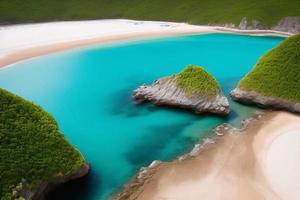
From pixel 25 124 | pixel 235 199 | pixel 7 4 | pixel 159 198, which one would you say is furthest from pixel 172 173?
pixel 7 4

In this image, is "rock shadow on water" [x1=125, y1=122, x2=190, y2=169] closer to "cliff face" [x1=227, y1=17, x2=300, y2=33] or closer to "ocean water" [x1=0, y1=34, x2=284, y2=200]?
"ocean water" [x1=0, y1=34, x2=284, y2=200]

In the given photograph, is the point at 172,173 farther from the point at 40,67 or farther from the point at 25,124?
the point at 40,67

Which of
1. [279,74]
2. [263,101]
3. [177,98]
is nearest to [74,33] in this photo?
[177,98]

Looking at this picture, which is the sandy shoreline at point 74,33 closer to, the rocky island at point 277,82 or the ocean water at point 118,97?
the ocean water at point 118,97

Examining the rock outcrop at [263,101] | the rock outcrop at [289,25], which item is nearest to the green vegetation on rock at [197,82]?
the rock outcrop at [263,101]

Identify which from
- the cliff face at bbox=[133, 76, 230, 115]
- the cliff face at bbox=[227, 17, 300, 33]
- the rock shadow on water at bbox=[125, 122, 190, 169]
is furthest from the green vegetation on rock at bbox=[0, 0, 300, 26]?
the rock shadow on water at bbox=[125, 122, 190, 169]

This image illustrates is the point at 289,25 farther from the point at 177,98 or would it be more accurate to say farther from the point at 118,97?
the point at 118,97
